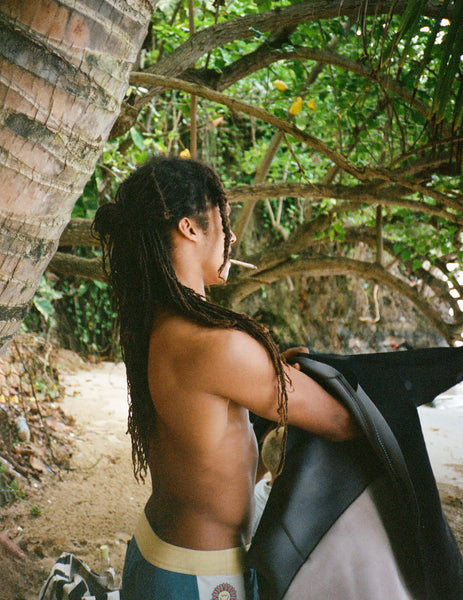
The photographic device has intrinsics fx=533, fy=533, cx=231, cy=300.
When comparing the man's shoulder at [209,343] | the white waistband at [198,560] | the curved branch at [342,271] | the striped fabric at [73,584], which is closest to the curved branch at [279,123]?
the man's shoulder at [209,343]

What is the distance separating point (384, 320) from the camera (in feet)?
34.6

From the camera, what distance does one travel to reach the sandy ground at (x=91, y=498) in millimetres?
3051

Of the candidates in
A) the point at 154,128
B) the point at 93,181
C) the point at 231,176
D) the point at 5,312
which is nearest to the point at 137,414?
the point at 5,312

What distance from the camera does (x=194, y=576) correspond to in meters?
1.32

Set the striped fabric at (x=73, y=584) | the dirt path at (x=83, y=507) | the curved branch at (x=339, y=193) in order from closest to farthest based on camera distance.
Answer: the striped fabric at (x=73, y=584) < the dirt path at (x=83, y=507) < the curved branch at (x=339, y=193)

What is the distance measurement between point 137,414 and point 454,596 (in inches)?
37.9

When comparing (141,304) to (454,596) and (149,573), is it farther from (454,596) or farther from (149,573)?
(454,596)

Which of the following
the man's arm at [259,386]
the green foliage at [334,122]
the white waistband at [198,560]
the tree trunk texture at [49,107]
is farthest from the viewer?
the green foliage at [334,122]

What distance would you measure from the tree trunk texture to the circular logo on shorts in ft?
2.67

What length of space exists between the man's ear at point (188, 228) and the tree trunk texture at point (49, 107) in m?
0.45

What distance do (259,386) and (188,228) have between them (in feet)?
1.60

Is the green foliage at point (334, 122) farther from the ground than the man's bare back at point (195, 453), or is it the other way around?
the green foliage at point (334, 122)

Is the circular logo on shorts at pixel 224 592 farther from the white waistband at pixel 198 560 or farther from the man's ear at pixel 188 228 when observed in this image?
the man's ear at pixel 188 228

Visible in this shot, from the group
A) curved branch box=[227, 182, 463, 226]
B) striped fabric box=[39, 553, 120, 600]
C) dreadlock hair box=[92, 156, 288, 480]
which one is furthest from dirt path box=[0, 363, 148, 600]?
curved branch box=[227, 182, 463, 226]
